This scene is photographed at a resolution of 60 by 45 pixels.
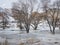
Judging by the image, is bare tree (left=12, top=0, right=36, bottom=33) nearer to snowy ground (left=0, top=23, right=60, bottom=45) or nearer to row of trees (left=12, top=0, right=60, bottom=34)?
row of trees (left=12, top=0, right=60, bottom=34)

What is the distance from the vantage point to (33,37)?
2.33m

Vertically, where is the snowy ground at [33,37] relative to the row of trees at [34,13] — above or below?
below

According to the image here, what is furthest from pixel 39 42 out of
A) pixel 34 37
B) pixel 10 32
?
pixel 10 32

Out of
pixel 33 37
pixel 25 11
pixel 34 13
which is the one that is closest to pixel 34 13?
pixel 34 13

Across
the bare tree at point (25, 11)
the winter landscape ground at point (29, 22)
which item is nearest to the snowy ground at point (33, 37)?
the winter landscape ground at point (29, 22)

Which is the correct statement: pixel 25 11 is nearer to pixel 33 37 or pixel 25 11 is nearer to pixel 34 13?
pixel 34 13

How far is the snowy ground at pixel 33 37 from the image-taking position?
7.41 ft

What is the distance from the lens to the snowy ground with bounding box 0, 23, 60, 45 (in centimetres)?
226

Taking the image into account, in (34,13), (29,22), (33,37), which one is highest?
(34,13)

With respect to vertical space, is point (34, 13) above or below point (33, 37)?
above

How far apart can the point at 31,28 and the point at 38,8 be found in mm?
337

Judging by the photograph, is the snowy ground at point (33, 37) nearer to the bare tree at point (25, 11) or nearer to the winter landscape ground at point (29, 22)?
the winter landscape ground at point (29, 22)

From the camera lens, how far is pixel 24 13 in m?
2.37

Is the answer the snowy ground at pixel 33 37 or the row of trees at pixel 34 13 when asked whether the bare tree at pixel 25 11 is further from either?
the snowy ground at pixel 33 37
